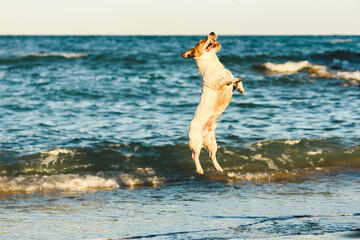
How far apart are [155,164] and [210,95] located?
389cm

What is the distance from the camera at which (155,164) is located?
9930 mm

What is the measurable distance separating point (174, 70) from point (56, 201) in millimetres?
17309

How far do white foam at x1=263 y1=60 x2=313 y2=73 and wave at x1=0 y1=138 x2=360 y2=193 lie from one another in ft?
46.3

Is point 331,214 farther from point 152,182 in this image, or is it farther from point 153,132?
point 153,132

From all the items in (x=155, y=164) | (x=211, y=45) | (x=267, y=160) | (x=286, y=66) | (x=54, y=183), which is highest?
(x=211, y=45)

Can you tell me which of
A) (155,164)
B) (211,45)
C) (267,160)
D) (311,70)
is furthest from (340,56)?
(211,45)

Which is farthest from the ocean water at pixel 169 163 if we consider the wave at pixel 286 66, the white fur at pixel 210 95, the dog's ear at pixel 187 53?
the wave at pixel 286 66

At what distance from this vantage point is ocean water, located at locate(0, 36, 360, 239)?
242 inches

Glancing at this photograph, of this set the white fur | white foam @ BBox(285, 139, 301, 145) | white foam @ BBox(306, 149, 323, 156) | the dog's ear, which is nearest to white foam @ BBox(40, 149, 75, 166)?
white foam @ BBox(285, 139, 301, 145)

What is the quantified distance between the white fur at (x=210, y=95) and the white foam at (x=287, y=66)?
61.8ft

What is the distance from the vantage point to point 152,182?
29.2ft

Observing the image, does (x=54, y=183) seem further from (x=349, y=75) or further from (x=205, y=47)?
(x=349, y=75)

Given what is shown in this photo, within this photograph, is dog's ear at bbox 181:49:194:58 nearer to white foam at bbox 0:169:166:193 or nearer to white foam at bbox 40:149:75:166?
white foam at bbox 0:169:166:193

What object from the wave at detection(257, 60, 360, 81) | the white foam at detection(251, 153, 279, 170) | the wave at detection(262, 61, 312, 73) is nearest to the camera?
the white foam at detection(251, 153, 279, 170)
